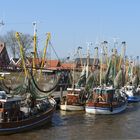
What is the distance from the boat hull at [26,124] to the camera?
43.8m

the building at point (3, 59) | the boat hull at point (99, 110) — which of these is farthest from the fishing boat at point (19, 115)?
the building at point (3, 59)

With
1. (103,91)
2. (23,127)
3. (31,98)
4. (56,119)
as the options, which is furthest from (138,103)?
(23,127)

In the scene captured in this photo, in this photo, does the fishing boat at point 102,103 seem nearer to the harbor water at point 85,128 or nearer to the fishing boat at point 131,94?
the harbor water at point 85,128

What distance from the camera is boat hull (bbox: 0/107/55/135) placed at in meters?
43.8

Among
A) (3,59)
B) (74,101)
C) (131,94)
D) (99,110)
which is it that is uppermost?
(3,59)

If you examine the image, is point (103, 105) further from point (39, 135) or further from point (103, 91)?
point (39, 135)

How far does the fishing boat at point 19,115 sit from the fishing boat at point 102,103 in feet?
37.6

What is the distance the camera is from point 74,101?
6525cm

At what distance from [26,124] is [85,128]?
301 inches

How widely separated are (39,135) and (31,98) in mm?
7190

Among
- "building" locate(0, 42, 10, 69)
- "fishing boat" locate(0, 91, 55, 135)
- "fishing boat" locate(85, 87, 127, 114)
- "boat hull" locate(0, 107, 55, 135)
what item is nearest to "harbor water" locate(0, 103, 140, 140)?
"boat hull" locate(0, 107, 55, 135)

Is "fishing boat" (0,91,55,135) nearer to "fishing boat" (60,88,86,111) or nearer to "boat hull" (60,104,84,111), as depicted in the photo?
"boat hull" (60,104,84,111)

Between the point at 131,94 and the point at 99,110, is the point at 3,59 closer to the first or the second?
the point at 131,94

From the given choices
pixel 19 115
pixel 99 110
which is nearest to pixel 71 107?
pixel 99 110
